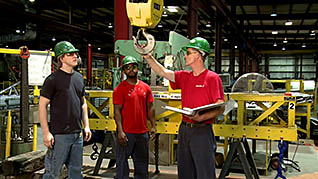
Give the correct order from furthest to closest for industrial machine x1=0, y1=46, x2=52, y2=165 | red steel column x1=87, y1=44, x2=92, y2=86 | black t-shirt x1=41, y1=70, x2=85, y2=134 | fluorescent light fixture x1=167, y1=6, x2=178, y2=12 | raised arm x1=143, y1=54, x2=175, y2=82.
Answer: red steel column x1=87, y1=44, x2=92, y2=86 → fluorescent light fixture x1=167, y1=6, x2=178, y2=12 → industrial machine x1=0, y1=46, x2=52, y2=165 → black t-shirt x1=41, y1=70, x2=85, y2=134 → raised arm x1=143, y1=54, x2=175, y2=82

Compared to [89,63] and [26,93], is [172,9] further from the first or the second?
[26,93]

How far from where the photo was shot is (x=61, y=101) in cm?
314

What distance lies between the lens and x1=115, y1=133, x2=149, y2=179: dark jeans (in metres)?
3.68

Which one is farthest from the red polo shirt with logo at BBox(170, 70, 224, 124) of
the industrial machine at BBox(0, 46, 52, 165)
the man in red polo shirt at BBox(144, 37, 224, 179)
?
the industrial machine at BBox(0, 46, 52, 165)

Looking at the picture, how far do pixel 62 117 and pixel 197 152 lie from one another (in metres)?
1.40

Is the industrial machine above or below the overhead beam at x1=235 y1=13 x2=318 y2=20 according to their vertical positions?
below

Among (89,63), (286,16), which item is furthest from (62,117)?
(286,16)

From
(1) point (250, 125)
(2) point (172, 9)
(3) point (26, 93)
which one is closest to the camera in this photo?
(1) point (250, 125)

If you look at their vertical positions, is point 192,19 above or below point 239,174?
above

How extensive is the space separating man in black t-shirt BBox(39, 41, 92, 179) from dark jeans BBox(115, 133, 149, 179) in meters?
0.57

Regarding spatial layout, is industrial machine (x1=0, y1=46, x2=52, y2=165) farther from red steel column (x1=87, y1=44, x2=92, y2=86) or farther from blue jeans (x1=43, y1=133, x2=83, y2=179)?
red steel column (x1=87, y1=44, x2=92, y2=86)

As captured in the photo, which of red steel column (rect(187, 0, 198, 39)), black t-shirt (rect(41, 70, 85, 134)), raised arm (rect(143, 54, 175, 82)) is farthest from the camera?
red steel column (rect(187, 0, 198, 39))

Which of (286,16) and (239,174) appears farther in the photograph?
(286,16)

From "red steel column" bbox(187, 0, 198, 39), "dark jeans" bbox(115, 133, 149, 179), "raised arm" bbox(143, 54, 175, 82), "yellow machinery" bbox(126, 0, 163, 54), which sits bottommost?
"dark jeans" bbox(115, 133, 149, 179)
